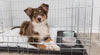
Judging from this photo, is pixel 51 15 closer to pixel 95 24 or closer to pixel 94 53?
pixel 95 24

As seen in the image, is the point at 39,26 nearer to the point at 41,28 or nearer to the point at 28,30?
the point at 41,28

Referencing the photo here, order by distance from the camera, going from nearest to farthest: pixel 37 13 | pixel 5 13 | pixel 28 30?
pixel 37 13, pixel 28 30, pixel 5 13

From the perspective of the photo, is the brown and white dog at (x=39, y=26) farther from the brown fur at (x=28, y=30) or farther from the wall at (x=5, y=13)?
the wall at (x=5, y=13)

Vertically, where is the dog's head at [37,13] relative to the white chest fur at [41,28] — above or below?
above

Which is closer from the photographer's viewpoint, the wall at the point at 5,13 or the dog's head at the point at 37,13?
the dog's head at the point at 37,13

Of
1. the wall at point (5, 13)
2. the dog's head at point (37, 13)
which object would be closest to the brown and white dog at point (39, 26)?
the dog's head at point (37, 13)

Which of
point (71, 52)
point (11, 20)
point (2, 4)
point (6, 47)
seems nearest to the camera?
point (71, 52)

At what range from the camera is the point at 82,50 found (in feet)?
4.12

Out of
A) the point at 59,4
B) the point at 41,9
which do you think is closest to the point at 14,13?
the point at 59,4

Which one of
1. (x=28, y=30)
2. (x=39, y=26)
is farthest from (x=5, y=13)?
(x=39, y=26)

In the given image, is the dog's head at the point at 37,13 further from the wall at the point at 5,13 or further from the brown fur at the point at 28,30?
the wall at the point at 5,13

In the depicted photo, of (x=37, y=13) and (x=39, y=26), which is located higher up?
(x=37, y=13)

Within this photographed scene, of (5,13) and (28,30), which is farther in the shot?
(5,13)

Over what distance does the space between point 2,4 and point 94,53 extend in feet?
5.13
